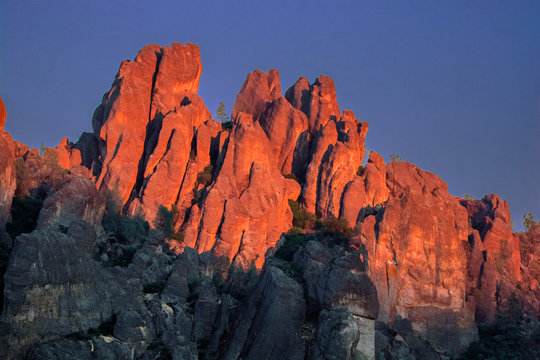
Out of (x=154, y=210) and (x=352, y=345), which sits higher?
(x=154, y=210)

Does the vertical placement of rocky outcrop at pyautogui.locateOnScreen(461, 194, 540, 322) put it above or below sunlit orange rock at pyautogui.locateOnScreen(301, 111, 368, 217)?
below

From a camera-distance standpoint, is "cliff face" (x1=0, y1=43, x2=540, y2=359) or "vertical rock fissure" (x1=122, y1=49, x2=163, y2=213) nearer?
"cliff face" (x1=0, y1=43, x2=540, y2=359)

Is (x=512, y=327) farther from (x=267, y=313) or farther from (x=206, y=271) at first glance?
(x=267, y=313)

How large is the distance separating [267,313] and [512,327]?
27.8 meters

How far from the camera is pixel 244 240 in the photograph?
47812mm

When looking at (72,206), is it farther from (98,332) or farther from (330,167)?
(330,167)

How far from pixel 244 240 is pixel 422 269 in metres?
15.1

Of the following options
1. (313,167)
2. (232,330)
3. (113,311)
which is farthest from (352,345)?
(313,167)

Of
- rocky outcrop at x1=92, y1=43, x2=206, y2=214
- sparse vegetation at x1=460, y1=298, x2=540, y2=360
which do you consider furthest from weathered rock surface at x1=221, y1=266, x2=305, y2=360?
rocky outcrop at x1=92, y1=43, x2=206, y2=214

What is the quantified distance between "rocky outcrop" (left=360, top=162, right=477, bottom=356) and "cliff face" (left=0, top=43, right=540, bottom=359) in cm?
11

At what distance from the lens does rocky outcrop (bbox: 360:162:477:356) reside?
40.7 metres

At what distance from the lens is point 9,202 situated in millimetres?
34688

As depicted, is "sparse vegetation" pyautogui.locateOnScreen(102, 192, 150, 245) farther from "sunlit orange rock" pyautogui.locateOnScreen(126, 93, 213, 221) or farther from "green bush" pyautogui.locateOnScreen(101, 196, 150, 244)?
"sunlit orange rock" pyautogui.locateOnScreen(126, 93, 213, 221)

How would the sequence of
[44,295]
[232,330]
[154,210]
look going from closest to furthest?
[44,295] < [232,330] < [154,210]
